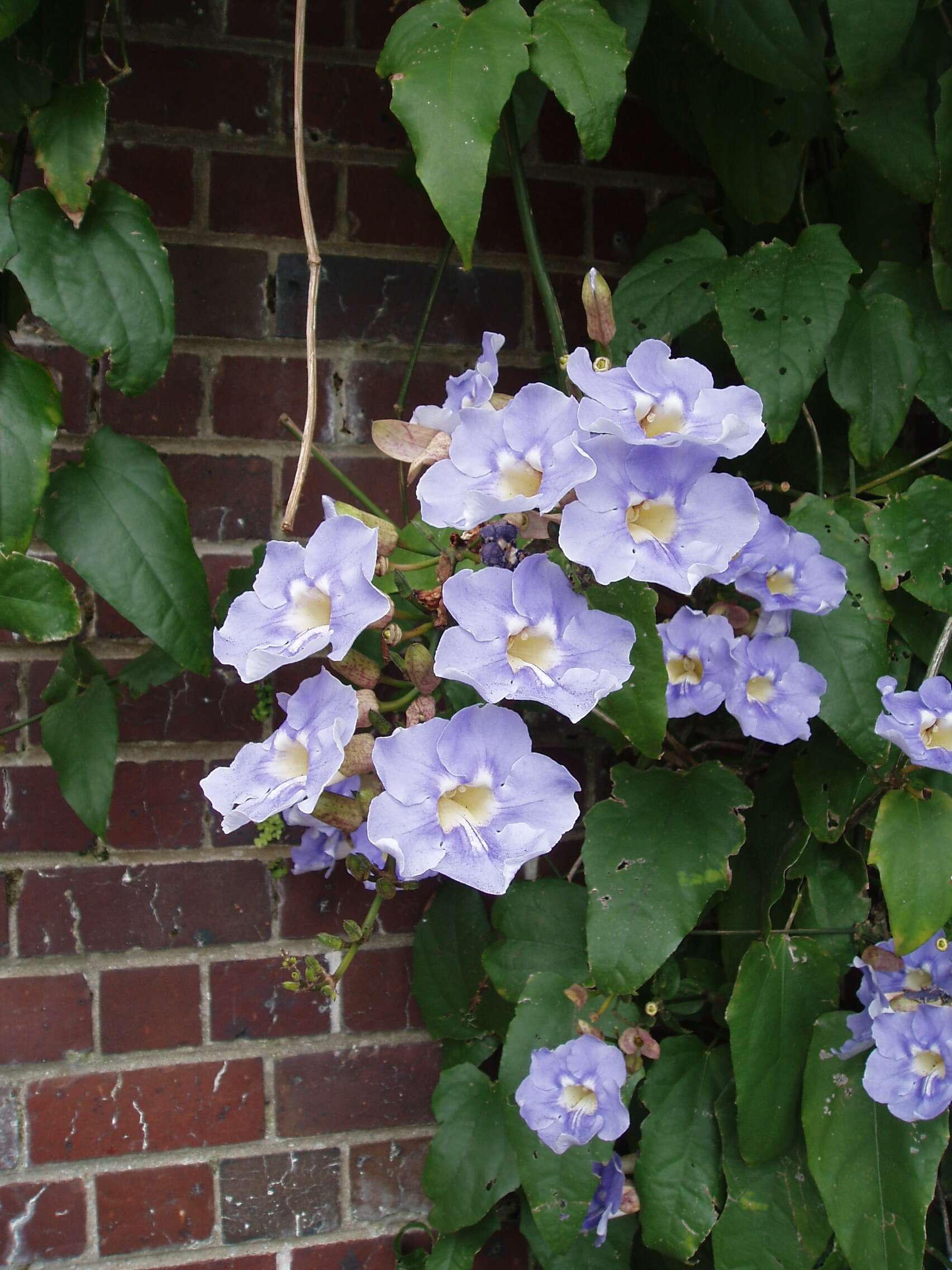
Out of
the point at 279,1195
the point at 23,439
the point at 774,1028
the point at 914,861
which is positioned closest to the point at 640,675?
the point at 914,861

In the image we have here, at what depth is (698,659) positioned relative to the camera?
3.06 ft

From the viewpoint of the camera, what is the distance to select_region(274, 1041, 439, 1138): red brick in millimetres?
1278

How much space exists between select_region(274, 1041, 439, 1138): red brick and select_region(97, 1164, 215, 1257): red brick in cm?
13

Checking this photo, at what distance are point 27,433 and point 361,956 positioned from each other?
0.79 meters

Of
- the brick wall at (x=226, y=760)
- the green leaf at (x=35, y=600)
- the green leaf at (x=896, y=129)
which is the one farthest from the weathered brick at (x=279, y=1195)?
the green leaf at (x=896, y=129)

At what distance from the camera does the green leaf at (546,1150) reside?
103 cm

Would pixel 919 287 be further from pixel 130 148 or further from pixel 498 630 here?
pixel 130 148

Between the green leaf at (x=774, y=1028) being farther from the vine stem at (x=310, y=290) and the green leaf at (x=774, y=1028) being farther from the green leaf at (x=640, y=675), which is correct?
the vine stem at (x=310, y=290)

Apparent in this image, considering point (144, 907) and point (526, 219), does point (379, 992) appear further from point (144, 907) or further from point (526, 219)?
point (526, 219)

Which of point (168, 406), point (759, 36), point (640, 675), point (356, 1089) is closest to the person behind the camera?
point (640, 675)

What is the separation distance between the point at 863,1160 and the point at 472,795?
72 centimetres

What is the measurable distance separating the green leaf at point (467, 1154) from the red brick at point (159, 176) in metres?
1.13

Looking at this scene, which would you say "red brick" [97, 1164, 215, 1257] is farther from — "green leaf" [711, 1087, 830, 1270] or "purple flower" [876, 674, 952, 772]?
"purple flower" [876, 674, 952, 772]

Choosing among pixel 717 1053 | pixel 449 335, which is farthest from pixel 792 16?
pixel 717 1053
